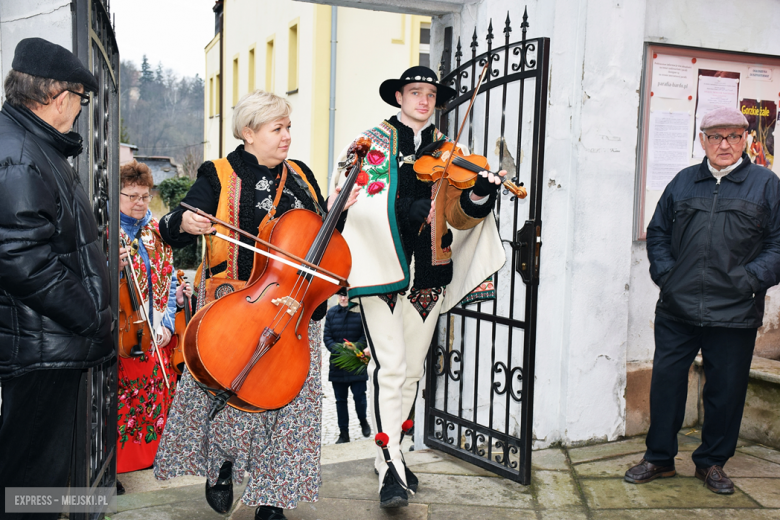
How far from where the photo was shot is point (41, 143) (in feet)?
7.63

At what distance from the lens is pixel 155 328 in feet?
14.4

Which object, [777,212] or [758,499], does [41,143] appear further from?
[758,499]

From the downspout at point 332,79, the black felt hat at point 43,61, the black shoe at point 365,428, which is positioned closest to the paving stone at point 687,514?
the black felt hat at point 43,61

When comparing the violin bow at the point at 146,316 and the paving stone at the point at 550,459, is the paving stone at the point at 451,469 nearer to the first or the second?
the paving stone at the point at 550,459

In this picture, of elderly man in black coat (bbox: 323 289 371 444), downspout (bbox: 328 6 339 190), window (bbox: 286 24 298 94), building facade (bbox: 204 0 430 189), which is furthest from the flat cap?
window (bbox: 286 24 298 94)

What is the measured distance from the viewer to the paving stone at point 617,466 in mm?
3852

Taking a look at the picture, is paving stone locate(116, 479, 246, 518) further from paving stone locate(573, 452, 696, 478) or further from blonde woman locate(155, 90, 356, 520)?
paving stone locate(573, 452, 696, 478)

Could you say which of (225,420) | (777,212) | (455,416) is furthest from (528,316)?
(225,420)

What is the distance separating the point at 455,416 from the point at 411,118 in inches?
69.6

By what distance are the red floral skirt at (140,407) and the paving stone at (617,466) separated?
244 centimetres

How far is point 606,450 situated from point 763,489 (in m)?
0.83

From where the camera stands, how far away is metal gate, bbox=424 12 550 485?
143 inches

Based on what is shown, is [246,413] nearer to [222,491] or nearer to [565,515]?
[222,491]

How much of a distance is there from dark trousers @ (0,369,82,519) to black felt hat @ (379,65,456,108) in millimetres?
1829
